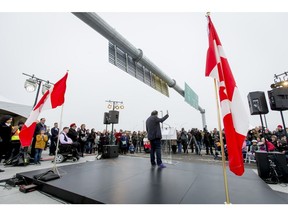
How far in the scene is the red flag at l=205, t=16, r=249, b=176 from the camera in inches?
62.6

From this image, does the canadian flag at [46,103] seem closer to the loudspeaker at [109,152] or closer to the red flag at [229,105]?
the red flag at [229,105]

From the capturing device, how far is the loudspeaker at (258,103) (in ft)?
12.3

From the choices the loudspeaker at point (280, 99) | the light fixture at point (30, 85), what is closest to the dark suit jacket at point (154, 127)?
the loudspeaker at point (280, 99)

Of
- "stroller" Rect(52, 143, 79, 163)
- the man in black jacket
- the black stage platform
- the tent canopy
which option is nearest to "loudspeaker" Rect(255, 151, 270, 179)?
the black stage platform

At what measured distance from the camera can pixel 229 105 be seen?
5.65 feet

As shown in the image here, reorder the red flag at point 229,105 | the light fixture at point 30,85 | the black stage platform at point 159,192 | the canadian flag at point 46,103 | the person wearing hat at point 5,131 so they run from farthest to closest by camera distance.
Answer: the light fixture at point 30,85
the person wearing hat at point 5,131
the canadian flag at point 46,103
the black stage platform at point 159,192
the red flag at point 229,105

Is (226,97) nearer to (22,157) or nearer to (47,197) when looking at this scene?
(47,197)

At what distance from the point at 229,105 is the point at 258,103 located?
9.93 feet

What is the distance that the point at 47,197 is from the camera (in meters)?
2.31

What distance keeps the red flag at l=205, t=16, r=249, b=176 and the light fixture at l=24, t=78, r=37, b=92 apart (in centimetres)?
784

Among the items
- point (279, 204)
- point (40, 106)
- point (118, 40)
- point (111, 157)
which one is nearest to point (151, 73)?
point (118, 40)

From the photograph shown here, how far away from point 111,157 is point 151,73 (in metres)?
5.83

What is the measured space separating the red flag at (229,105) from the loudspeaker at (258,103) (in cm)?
288

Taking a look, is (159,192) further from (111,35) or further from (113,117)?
(111,35)
